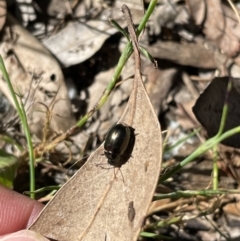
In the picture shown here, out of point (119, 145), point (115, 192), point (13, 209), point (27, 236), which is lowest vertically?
point (13, 209)

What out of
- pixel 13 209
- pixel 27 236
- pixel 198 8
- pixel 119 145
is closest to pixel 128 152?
pixel 119 145

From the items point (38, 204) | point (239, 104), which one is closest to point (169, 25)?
point (239, 104)

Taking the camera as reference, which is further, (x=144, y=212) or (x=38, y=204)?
(x=38, y=204)

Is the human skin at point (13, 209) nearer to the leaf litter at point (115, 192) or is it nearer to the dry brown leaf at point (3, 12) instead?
the leaf litter at point (115, 192)

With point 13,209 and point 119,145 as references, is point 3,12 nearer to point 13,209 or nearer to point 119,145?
point 13,209

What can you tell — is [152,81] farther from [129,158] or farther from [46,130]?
[129,158]
